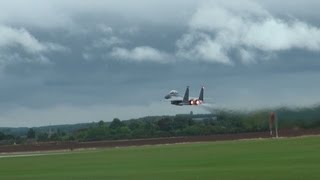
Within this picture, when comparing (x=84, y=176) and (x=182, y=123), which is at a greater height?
(x=182, y=123)

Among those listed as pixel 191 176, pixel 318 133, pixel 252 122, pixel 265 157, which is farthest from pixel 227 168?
pixel 318 133

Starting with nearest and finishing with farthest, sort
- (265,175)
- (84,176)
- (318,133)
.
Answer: (265,175) → (84,176) → (318,133)

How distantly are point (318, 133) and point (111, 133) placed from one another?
61.2 m

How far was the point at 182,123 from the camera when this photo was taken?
5837 inches

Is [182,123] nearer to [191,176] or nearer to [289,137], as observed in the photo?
[289,137]

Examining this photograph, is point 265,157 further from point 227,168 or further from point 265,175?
point 265,175

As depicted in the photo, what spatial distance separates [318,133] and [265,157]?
41866 millimetres

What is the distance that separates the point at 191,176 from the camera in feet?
144

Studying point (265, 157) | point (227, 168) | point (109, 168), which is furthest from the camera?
point (265, 157)

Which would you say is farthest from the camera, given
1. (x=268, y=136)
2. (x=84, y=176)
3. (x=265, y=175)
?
(x=268, y=136)

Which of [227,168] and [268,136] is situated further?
[268,136]

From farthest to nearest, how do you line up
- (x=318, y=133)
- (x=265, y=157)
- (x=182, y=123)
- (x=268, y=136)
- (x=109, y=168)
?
(x=182, y=123), (x=268, y=136), (x=318, y=133), (x=265, y=157), (x=109, y=168)

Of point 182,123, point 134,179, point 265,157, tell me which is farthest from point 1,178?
point 182,123

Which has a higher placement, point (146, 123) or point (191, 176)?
point (146, 123)
